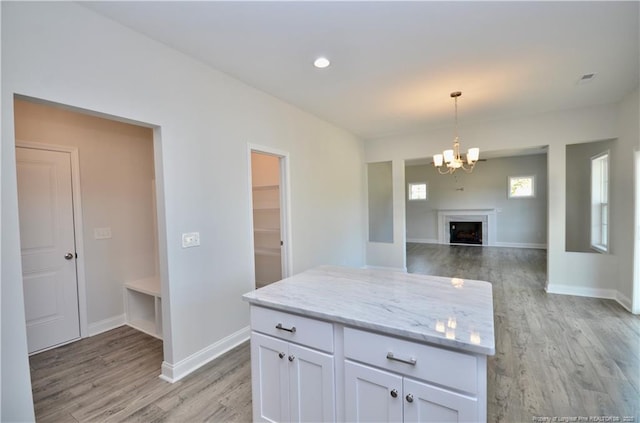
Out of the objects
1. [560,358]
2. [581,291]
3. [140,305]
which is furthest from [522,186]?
[140,305]

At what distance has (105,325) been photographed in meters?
3.28

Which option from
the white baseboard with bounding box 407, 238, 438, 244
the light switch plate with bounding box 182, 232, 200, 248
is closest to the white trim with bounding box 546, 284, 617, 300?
the light switch plate with bounding box 182, 232, 200, 248

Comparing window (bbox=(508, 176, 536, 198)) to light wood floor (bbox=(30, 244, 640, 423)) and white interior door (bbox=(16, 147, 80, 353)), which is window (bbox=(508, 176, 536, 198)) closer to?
light wood floor (bbox=(30, 244, 640, 423))

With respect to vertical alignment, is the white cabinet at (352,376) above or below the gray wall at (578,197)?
below

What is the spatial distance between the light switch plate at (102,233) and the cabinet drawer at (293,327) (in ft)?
8.72

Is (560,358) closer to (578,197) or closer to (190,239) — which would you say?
(190,239)

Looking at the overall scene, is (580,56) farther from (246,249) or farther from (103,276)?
(103,276)

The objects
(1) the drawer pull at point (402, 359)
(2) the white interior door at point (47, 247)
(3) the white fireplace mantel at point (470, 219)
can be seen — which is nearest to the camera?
(1) the drawer pull at point (402, 359)

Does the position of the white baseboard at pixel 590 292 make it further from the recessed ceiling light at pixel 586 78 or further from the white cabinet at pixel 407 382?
the white cabinet at pixel 407 382

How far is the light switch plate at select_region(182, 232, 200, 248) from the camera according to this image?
244cm

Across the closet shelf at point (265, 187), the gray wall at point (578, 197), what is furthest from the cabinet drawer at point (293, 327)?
the gray wall at point (578, 197)

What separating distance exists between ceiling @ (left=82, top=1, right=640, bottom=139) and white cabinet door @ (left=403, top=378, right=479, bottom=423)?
7.33ft

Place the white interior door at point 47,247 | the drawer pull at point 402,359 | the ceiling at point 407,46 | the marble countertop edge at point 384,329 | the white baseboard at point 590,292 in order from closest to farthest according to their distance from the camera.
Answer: the marble countertop edge at point 384,329, the drawer pull at point 402,359, the ceiling at point 407,46, the white interior door at point 47,247, the white baseboard at point 590,292

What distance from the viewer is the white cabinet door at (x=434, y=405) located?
1116 mm
